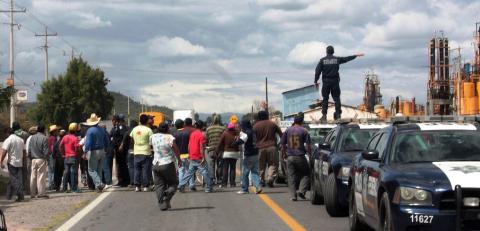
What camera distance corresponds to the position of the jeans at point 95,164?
17.3 metres

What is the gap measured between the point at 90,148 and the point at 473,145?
10.8m

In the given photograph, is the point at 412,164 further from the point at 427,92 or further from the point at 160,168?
the point at 427,92

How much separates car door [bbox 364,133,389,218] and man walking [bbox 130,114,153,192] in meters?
8.43

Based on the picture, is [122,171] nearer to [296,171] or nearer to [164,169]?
[164,169]

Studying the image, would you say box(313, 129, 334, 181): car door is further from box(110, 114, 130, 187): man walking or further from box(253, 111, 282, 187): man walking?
box(110, 114, 130, 187): man walking

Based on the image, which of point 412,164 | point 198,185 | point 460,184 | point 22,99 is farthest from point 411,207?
point 22,99

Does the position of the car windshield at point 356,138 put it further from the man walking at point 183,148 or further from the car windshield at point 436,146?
the man walking at point 183,148

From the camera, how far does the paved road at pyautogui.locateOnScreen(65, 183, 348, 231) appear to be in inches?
441

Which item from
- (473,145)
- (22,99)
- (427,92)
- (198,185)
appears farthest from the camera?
(427,92)

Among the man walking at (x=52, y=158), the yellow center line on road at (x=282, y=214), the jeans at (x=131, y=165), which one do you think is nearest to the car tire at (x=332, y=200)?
the yellow center line on road at (x=282, y=214)

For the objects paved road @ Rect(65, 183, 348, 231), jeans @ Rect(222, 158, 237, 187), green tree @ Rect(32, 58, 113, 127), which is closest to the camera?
paved road @ Rect(65, 183, 348, 231)

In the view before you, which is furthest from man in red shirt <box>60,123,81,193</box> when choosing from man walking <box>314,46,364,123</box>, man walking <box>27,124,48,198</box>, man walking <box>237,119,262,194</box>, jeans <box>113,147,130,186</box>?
man walking <box>314,46,364,123</box>

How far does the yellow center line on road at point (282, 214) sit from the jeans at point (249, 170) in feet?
1.52

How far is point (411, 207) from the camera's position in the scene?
7418 mm
